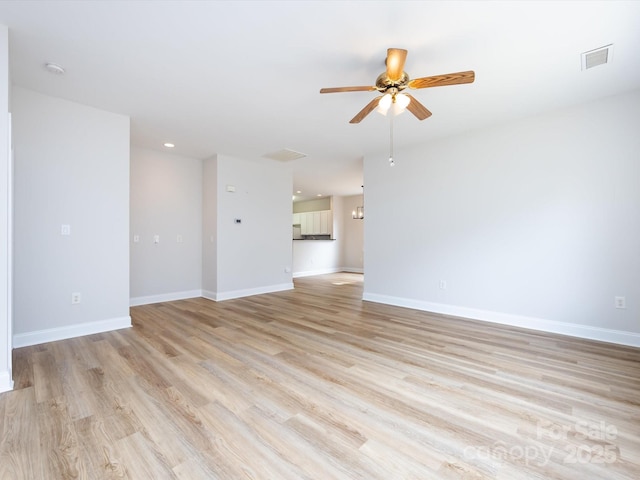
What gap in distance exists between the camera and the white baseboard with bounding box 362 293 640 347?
9.79 feet

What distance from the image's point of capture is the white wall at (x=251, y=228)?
16.8 feet

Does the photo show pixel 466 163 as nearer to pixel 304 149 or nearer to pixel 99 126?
pixel 304 149

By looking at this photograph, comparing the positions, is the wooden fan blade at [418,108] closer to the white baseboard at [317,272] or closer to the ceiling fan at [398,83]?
the ceiling fan at [398,83]

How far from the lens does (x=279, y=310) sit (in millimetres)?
4383

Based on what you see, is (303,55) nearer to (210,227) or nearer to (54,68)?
(54,68)

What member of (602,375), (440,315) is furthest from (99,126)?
(602,375)

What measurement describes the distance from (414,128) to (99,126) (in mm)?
3840

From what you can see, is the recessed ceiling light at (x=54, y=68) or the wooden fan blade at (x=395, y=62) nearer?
the wooden fan blade at (x=395, y=62)

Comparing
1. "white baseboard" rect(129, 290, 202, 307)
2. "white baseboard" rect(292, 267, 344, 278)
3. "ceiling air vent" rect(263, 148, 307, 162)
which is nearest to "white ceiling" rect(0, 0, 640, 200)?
"ceiling air vent" rect(263, 148, 307, 162)

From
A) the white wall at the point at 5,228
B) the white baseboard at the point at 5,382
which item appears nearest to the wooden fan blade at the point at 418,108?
the white wall at the point at 5,228

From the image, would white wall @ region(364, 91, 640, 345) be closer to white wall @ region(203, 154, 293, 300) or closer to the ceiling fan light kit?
the ceiling fan light kit

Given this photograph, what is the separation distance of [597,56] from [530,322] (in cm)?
275

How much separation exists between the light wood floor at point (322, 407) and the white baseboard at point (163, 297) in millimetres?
1513

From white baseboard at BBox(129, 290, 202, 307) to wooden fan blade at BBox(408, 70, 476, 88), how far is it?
4800 millimetres
